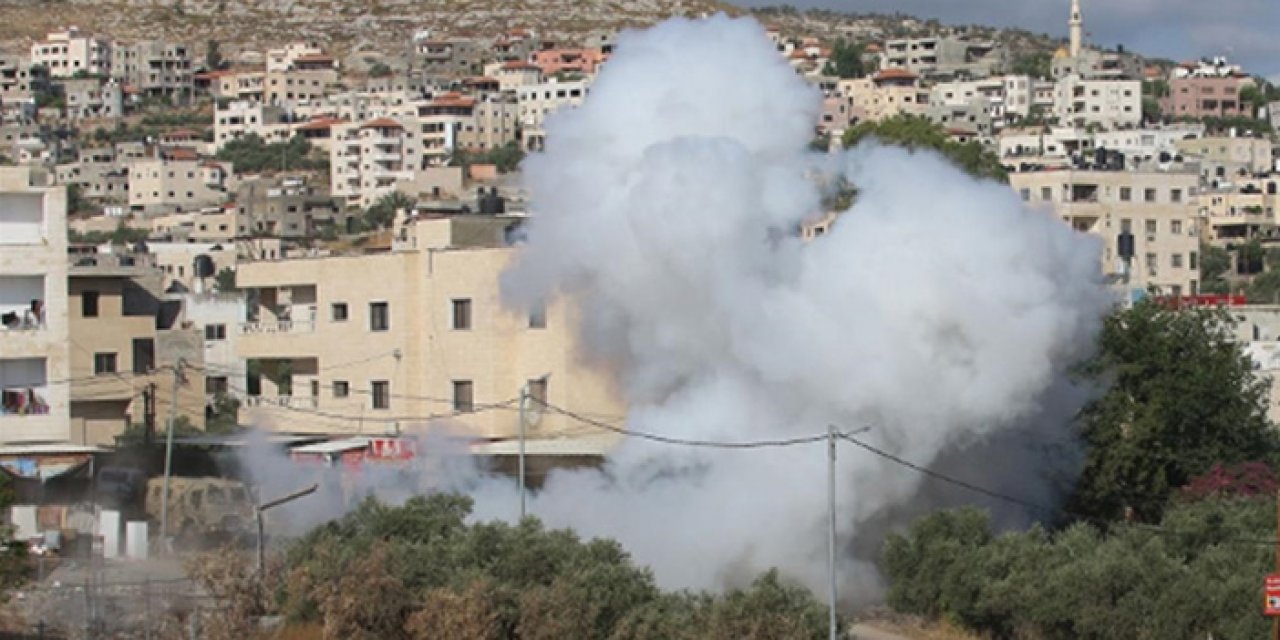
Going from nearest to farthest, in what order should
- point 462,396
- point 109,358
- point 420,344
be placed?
1. point 462,396
2. point 420,344
3. point 109,358

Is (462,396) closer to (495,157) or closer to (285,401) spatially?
(285,401)

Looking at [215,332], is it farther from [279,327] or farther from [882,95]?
[882,95]

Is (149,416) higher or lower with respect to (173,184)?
lower

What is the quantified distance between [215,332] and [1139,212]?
36.2 metres

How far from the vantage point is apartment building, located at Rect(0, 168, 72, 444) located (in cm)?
4969

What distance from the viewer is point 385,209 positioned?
6156 inches

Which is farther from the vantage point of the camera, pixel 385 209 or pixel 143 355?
pixel 385 209

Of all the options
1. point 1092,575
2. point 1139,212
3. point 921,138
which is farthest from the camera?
point 1139,212

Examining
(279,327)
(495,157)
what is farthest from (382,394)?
(495,157)

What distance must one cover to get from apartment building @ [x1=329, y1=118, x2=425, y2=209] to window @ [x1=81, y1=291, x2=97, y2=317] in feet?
378

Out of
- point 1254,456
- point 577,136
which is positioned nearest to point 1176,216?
point 1254,456

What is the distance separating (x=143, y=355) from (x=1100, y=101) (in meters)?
145

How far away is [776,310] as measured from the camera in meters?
37.6

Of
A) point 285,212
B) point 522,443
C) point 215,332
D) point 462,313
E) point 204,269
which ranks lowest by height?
point 522,443
